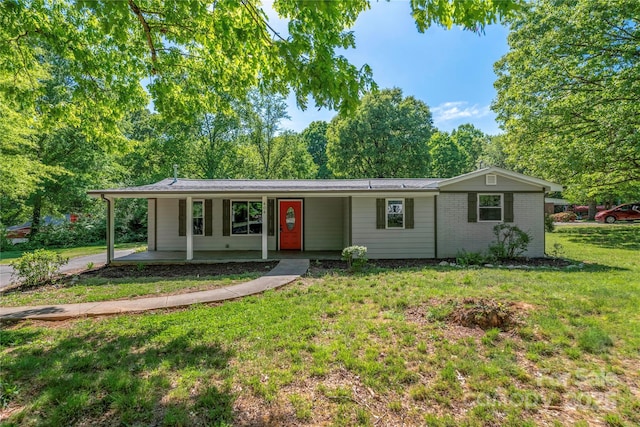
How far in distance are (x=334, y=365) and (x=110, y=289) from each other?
5.96m

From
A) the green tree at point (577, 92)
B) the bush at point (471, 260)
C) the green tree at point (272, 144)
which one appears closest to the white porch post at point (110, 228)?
the bush at point (471, 260)

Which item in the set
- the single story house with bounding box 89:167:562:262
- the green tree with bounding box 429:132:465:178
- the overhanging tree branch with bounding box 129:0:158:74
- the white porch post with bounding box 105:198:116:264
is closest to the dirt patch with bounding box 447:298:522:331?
the single story house with bounding box 89:167:562:262

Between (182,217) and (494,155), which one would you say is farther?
(494,155)

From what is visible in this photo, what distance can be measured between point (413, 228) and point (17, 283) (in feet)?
36.8

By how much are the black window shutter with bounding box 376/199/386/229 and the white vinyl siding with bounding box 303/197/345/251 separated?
1.99 metres

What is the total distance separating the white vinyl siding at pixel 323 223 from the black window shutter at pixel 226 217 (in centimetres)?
290

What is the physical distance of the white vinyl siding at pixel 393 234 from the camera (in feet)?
34.3

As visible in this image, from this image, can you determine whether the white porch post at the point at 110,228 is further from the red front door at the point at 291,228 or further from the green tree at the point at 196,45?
the red front door at the point at 291,228

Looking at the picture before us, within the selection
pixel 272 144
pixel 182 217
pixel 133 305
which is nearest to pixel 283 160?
pixel 272 144

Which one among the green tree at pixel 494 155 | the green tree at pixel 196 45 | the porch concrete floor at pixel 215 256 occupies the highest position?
the green tree at pixel 494 155

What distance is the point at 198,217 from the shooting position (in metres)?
11.8

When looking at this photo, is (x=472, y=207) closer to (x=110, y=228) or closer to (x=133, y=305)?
(x=133, y=305)

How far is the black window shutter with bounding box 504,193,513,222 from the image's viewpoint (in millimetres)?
10477

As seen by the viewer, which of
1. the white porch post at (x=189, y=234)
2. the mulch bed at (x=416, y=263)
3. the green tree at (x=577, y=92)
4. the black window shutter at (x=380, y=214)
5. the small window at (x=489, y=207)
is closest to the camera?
the mulch bed at (x=416, y=263)
